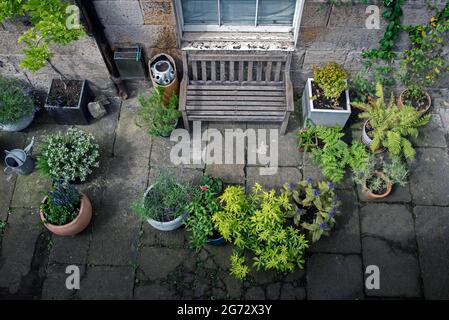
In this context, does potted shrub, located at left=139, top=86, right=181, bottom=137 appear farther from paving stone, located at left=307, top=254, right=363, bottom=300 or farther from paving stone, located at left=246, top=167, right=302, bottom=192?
paving stone, located at left=307, top=254, right=363, bottom=300

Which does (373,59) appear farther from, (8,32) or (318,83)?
(8,32)

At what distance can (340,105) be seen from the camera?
19.1 feet

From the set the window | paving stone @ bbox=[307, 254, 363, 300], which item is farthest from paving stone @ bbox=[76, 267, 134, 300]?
the window

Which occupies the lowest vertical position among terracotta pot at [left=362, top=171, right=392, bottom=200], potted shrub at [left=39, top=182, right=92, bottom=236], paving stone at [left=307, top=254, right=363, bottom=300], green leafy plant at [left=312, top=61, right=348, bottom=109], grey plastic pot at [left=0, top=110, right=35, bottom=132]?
paving stone at [left=307, top=254, right=363, bottom=300]

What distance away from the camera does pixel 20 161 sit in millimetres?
5773

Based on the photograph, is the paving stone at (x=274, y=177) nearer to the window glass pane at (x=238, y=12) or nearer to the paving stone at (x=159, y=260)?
the paving stone at (x=159, y=260)

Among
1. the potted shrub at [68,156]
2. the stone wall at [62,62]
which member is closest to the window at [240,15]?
the stone wall at [62,62]

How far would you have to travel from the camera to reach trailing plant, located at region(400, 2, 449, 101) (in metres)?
5.16

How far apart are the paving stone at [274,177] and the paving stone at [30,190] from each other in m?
2.91

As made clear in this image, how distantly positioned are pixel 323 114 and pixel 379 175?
45.0 inches

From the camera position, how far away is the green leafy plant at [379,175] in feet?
18.2

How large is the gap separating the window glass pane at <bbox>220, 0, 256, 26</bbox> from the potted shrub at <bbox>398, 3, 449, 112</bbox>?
2008 mm

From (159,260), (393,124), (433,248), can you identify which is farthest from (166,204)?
(433,248)

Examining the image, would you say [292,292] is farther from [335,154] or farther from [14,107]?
[14,107]
